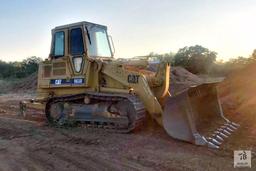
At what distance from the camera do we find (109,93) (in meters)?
9.77

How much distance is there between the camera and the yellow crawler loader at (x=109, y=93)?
28.4ft

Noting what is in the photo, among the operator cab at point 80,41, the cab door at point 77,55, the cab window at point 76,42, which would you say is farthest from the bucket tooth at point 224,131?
the cab window at point 76,42

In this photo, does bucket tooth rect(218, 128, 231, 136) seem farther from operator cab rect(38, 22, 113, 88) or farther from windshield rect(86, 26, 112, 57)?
windshield rect(86, 26, 112, 57)

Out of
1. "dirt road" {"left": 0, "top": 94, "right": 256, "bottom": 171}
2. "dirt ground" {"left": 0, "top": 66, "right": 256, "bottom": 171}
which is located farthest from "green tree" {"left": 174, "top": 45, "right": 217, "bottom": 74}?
"dirt road" {"left": 0, "top": 94, "right": 256, "bottom": 171}

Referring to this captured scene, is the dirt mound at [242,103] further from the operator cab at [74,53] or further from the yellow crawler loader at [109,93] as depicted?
the operator cab at [74,53]

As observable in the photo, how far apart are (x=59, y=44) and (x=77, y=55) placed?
33.6 inches

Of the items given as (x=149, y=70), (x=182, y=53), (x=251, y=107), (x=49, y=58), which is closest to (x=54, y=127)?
(x=49, y=58)

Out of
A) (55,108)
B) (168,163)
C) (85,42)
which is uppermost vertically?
(85,42)

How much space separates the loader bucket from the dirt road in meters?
0.24

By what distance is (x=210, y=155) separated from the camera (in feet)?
22.6

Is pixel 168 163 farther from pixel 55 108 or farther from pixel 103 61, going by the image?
pixel 55 108

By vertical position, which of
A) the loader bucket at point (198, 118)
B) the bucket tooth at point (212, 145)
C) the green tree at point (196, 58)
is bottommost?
the bucket tooth at point (212, 145)

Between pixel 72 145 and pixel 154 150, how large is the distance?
1909 mm

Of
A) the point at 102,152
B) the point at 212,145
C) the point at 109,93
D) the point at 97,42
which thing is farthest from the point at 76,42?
the point at 212,145
